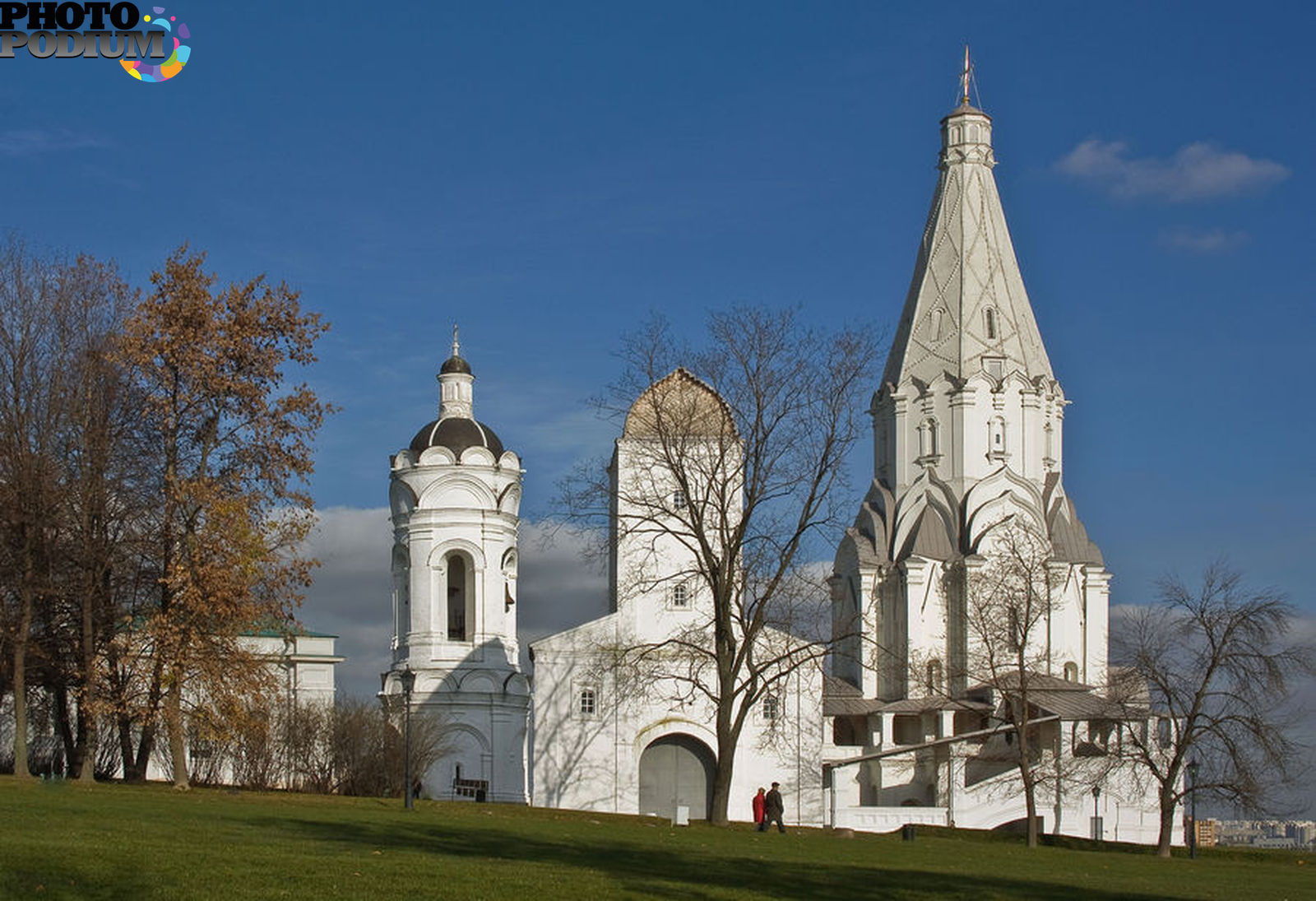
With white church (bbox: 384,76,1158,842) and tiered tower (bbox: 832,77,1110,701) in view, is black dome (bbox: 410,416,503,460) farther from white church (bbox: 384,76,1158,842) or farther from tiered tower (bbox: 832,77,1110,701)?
tiered tower (bbox: 832,77,1110,701)

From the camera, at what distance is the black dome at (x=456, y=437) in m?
54.7

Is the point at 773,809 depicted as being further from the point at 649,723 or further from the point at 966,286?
the point at 966,286

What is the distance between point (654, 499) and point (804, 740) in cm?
1287

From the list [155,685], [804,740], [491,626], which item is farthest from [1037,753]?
[155,685]

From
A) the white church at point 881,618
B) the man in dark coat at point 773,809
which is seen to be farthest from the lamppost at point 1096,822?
the man in dark coat at point 773,809

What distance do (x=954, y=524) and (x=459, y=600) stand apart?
57.7 feet

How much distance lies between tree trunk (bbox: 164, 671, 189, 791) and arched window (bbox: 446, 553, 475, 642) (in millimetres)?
22101

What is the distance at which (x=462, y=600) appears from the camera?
182ft

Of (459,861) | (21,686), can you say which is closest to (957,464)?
(21,686)

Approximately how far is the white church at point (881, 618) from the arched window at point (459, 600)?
0.26 feet

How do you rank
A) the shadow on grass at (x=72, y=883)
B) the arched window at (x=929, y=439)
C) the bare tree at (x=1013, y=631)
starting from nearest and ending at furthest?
1. the shadow on grass at (x=72, y=883)
2. the bare tree at (x=1013, y=631)
3. the arched window at (x=929, y=439)

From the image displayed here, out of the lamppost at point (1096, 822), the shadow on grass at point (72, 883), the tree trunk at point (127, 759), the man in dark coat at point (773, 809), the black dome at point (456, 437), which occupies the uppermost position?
the black dome at point (456, 437)

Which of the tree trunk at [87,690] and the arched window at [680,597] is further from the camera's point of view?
the arched window at [680,597]

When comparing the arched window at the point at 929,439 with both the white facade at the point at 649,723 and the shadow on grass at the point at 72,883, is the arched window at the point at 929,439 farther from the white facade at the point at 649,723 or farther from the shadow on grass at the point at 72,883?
the shadow on grass at the point at 72,883
